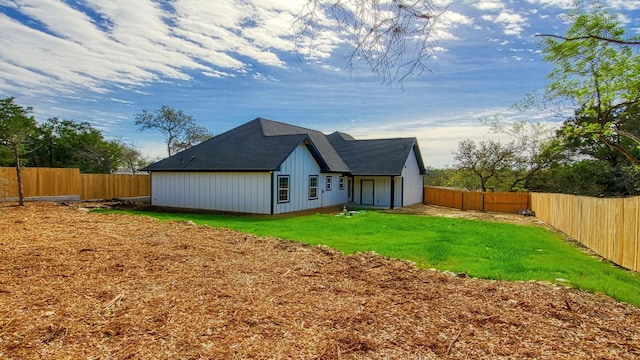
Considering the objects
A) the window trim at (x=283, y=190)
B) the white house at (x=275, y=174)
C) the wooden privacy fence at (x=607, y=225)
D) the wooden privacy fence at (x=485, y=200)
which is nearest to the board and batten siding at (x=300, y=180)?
the white house at (x=275, y=174)

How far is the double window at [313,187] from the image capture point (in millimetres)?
19672

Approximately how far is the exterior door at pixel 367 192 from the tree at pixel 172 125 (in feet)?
64.9

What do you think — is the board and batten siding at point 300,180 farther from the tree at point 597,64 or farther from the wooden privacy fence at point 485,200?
the tree at point 597,64

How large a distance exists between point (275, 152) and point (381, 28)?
48.1 ft

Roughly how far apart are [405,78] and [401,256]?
500 centimetres

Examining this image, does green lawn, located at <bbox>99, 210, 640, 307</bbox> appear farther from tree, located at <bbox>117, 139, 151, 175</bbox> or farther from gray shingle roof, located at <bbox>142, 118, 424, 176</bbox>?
tree, located at <bbox>117, 139, 151, 175</bbox>

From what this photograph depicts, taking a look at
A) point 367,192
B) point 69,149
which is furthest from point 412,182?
point 69,149

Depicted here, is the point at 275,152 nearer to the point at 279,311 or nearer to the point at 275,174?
the point at 275,174

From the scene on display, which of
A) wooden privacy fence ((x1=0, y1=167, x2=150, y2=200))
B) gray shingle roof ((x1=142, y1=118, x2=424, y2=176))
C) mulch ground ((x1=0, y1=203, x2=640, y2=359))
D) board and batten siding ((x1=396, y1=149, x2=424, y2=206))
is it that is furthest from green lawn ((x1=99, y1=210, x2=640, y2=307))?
wooden privacy fence ((x1=0, y1=167, x2=150, y2=200))

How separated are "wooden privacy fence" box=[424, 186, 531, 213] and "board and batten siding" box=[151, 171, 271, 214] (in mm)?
14881

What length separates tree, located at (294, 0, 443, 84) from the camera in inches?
120

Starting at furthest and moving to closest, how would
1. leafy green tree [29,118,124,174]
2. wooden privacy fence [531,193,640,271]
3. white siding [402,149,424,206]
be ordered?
leafy green tree [29,118,124,174] → white siding [402,149,424,206] → wooden privacy fence [531,193,640,271]

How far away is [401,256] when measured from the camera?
294 inches

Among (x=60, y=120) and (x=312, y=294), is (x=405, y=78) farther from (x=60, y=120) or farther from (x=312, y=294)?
(x=60, y=120)
